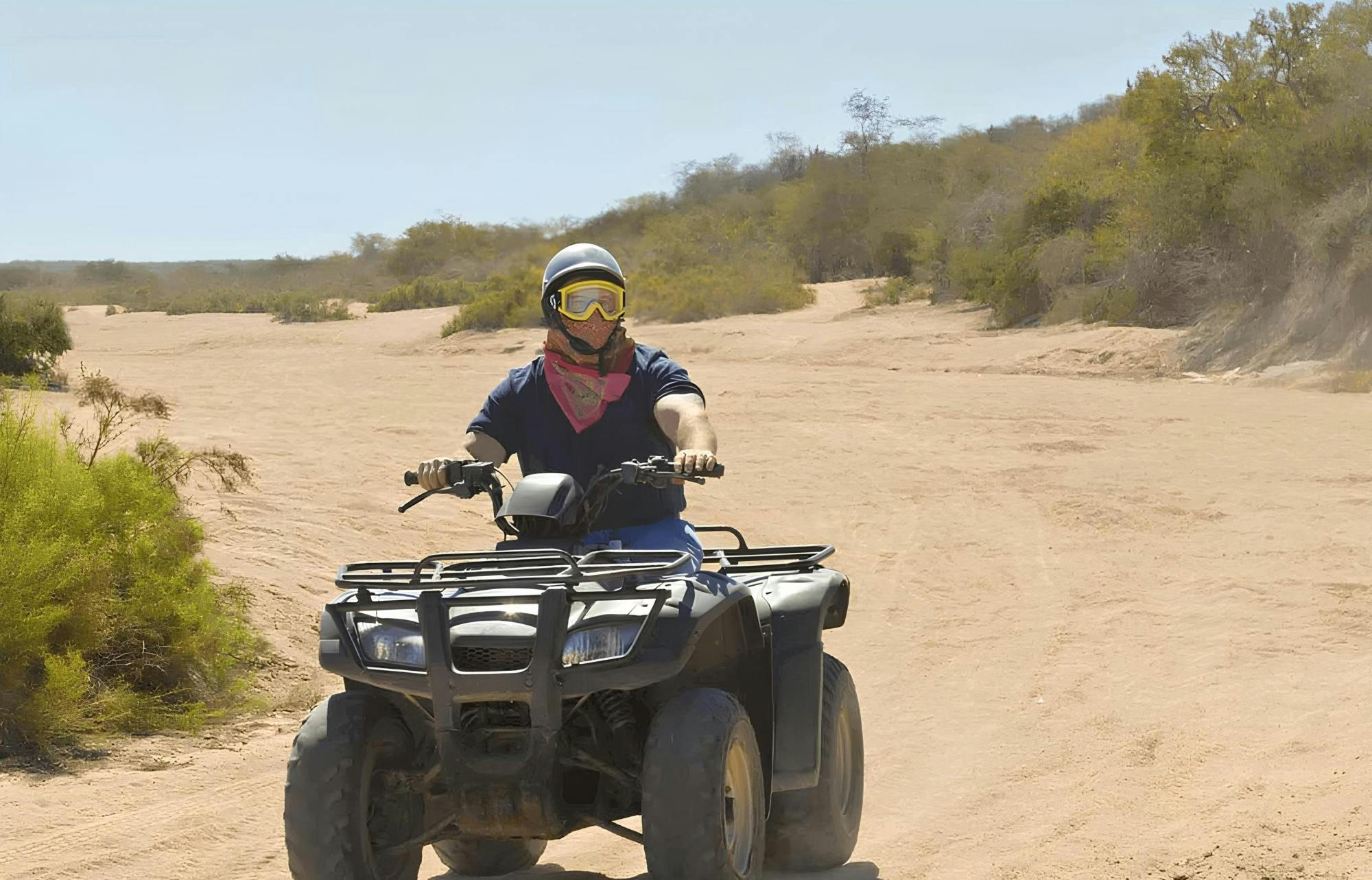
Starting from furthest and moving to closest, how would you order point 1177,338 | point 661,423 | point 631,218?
point 631,218 → point 1177,338 → point 661,423

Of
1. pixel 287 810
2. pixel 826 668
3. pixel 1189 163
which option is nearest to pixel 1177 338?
pixel 1189 163

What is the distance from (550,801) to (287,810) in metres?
→ 0.71

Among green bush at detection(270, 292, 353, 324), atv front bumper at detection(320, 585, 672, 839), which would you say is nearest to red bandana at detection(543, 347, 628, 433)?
atv front bumper at detection(320, 585, 672, 839)

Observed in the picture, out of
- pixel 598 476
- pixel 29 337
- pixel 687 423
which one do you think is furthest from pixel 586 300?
pixel 29 337

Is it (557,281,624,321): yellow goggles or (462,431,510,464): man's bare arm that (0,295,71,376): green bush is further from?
(557,281,624,321): yellow goggles

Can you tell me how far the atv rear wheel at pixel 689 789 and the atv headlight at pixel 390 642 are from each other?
640 mm

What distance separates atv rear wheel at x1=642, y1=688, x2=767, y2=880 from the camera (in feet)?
13.6

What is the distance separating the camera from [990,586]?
40.5 feet

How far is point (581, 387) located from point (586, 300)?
0.28 m

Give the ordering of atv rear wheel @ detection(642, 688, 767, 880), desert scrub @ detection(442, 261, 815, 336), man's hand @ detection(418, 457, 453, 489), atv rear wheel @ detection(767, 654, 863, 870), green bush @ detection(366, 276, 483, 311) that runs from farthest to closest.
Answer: green bush @ detection(366, 276, 483, 311), desert scrub @ detection(442, 261, 815, 336), atv rear wheel @ detection(767, 654, 863, 870), man's hand @ detection(418, 457, 453, 489), atv rear wheel @ detection(642, 688, 767, 880)

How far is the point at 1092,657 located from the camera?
32.4 ft

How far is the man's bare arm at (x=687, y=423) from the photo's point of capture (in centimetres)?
507

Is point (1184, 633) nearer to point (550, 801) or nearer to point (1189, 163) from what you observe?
point (550, 801)

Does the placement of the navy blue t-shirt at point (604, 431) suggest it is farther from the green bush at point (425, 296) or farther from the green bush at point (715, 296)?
the green bush at point (425, 296)
